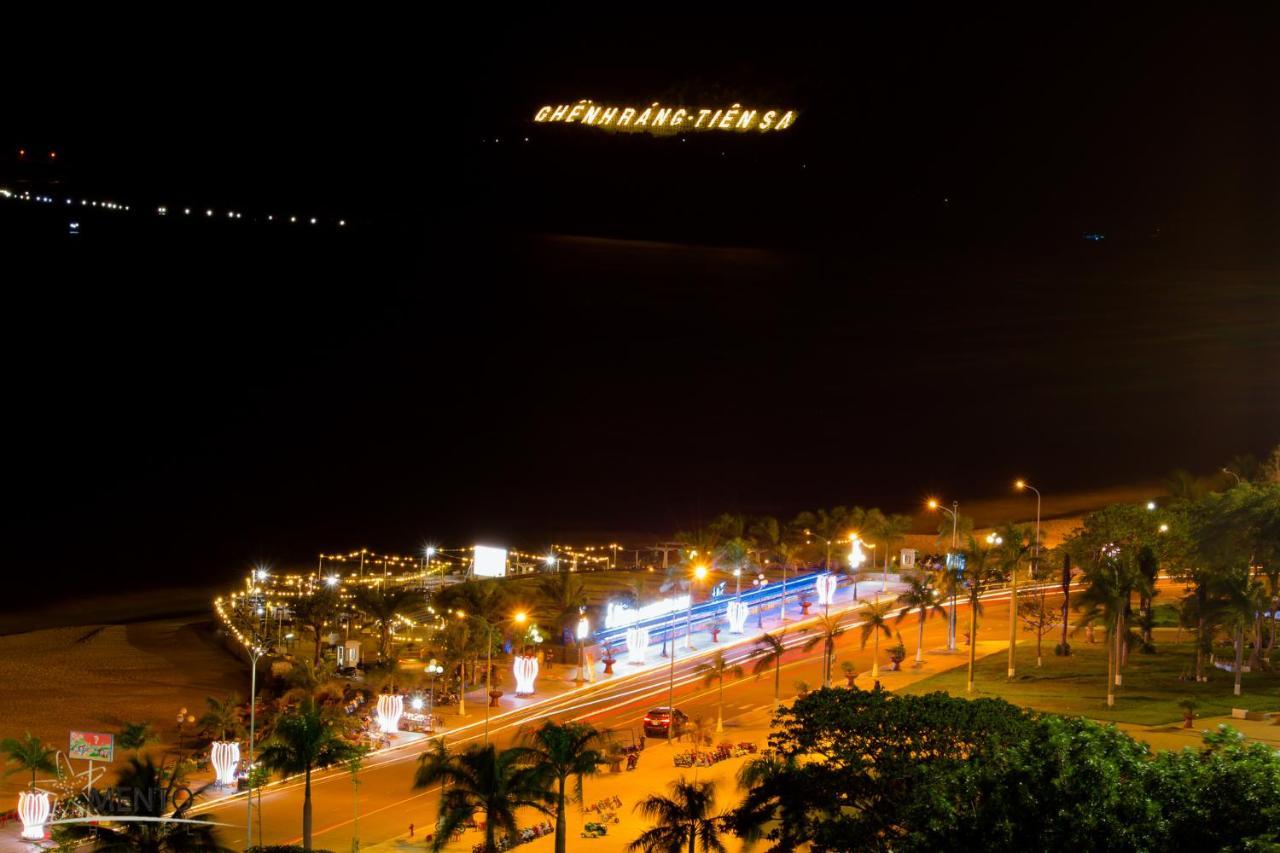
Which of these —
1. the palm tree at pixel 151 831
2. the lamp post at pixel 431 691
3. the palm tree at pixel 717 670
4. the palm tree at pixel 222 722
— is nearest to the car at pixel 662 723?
the palm tree at pixel 717 670

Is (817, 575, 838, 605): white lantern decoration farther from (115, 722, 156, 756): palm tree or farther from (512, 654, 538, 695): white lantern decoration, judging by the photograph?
(115, 722, 156, 756): palm tree

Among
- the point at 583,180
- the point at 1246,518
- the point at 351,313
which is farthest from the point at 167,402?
the point at 1246,518

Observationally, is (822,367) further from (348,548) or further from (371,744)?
(371,744)

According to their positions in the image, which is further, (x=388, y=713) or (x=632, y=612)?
(x=632, y=612)

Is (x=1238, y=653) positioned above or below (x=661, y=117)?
below

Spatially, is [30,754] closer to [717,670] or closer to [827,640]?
[717,670]

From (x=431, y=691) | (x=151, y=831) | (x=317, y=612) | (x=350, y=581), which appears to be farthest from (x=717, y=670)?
(x=151, y=831)
